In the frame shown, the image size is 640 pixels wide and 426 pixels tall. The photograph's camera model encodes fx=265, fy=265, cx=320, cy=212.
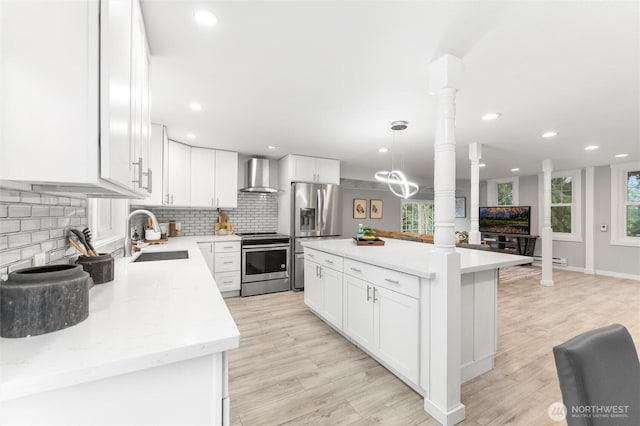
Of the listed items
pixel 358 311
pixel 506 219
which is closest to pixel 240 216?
pixel 358 311

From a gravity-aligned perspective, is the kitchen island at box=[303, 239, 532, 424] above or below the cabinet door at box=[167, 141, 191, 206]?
below

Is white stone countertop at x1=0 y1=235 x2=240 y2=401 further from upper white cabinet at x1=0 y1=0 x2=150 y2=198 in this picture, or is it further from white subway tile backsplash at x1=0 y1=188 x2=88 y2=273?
upper white cabinet at x1=0 y1=0 x2=150 y2=198

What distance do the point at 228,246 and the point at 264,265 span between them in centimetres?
64

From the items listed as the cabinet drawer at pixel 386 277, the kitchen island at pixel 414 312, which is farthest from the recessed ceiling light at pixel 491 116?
the cabinet drawer at pixel 386 277

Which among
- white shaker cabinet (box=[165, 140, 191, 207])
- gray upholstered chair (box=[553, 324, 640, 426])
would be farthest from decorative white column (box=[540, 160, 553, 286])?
white shaker cabinet (box=[165, 140, 191, 207])

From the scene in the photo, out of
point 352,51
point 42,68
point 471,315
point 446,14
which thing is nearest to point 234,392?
point 471,315

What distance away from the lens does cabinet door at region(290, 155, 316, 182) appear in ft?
15.1

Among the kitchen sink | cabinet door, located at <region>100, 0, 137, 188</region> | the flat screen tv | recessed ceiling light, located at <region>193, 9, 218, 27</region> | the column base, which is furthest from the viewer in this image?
the flat screen tv

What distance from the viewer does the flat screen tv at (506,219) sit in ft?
22.9

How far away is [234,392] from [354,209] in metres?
5.78

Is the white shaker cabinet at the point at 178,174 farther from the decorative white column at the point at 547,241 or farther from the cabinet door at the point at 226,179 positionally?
the decorative white column at the point at 547,241

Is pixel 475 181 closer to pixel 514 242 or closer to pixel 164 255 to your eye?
pixel 514 242

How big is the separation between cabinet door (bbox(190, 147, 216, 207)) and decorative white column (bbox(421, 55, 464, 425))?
139 inches

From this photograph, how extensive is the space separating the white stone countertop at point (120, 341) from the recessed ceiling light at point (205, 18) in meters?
1.45
